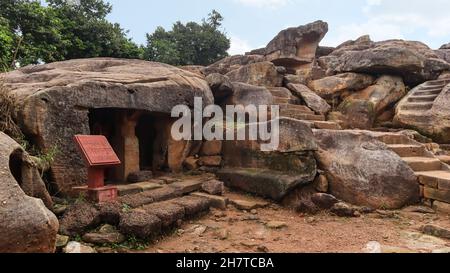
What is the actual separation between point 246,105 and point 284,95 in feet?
5.93

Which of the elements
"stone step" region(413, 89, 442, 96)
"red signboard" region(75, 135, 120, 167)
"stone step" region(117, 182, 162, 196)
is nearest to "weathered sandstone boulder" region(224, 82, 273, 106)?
Result: "stone step" region(117, 182, 162, 196)

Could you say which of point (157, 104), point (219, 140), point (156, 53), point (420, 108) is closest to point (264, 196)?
point (219, 140)

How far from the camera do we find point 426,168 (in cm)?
618

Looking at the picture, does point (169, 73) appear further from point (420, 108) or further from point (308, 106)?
point (420, 108)

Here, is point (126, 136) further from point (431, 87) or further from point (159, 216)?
point (431, 87)

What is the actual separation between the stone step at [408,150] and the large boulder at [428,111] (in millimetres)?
1762

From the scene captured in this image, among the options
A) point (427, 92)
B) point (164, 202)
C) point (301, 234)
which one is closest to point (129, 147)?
point (164, 202)

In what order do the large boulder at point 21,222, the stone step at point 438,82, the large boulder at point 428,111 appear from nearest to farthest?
1. the large boulder at point 21,222
2. the large boulder at point 428,111
3. the stone step at point 438,82

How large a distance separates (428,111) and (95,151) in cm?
816

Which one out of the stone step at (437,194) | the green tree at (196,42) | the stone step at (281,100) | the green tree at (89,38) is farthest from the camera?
the green tree at (196,42)

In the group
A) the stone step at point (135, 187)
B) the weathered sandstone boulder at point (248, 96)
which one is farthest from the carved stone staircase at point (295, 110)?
the stone step at point (135, 187)

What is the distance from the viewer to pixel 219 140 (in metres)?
7.68

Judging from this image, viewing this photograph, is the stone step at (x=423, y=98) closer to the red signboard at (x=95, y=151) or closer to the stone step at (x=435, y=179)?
the stone step at (x=435, y=179)

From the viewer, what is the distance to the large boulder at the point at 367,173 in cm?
555
